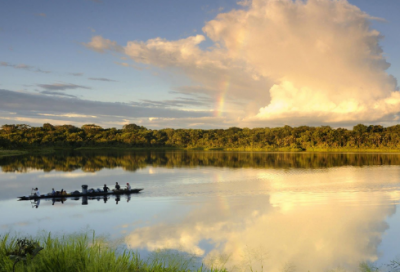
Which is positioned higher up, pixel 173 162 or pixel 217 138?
pixel 217 138

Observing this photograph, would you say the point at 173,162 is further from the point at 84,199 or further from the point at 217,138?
the point at 217,138

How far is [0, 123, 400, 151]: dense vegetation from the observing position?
114 meters

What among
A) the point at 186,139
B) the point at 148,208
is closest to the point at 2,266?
the point at 148,208

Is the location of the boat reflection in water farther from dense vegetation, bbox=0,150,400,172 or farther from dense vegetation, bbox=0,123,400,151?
dense vegetation, bbox=0,123,400,151

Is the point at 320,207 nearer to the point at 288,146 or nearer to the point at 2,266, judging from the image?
the point at 2,266

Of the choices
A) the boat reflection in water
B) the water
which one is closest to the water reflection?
the water

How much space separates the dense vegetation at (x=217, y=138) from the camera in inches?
4491

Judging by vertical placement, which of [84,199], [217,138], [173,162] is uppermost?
[217,138]

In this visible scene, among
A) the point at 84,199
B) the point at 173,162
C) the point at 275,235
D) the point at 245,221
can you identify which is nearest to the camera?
the point at 275,235

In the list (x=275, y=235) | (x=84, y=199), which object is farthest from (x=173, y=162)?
(x=275, y=235)

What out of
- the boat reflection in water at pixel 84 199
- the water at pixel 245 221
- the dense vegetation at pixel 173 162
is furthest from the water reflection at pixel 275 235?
the dense vegetation at pixel 173 162

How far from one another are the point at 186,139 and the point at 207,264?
139665mm

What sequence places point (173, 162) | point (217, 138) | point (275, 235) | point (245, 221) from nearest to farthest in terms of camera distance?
point (275, 235) → point (245, 221) → point (173, 162) → point (217, 138)

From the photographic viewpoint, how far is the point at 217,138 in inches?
5684
